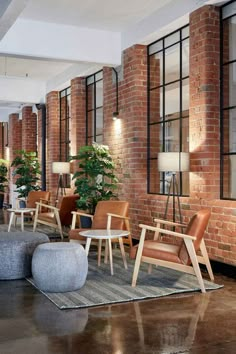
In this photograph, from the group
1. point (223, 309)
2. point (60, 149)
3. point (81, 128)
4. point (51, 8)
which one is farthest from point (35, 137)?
point (223, 309)

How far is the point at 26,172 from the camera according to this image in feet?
37.1

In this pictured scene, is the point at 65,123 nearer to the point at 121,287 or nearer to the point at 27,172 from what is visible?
the point at 27,172

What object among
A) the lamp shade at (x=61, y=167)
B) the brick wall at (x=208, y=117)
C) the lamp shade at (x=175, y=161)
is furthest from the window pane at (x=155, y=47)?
the lamp shade at (x=61, y=167)

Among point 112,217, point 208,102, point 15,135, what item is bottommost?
point 112,217

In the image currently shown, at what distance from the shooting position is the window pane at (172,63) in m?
6.66

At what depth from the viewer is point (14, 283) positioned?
15.9 feet

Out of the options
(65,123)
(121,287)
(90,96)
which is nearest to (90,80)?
(90,96)

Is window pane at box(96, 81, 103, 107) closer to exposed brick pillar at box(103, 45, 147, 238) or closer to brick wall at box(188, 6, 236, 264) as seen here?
exposed brick pillar at box(103, 45, 147, 238)

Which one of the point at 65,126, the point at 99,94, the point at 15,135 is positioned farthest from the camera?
the point at 15,135

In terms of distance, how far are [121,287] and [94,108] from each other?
Result: 5609 mm

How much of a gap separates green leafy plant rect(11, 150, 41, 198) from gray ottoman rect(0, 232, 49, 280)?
624cm

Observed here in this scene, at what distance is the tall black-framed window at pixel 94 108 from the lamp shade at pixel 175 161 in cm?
359

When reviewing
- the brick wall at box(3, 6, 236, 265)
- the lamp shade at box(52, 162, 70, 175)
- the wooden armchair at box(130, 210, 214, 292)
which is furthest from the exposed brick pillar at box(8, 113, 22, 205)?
the wooden armchair at box(130, 210, 214, 292)

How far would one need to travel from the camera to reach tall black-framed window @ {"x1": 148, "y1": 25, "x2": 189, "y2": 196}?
6473 millimetres
